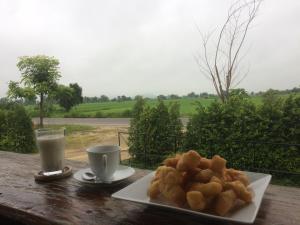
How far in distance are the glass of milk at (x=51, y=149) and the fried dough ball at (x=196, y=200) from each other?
60 centimetres

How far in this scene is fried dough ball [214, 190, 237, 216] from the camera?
2.13 feet

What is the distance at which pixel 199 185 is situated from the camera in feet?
2.21

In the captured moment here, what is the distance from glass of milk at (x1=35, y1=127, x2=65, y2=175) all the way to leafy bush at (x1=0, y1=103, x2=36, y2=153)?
15.7 ft

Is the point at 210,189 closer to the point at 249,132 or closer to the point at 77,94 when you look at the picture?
the point at 249,132

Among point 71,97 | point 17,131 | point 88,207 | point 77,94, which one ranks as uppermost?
point 77,94

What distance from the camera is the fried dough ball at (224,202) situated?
0.65 meters

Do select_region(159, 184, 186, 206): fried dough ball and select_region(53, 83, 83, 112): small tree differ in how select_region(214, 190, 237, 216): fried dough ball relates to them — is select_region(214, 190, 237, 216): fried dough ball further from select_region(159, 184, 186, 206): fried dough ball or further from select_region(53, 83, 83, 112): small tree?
select_region(53, 83, 83, 112): small tree

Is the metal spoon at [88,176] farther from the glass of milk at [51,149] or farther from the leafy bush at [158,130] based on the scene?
the leafy bush at [158,130]

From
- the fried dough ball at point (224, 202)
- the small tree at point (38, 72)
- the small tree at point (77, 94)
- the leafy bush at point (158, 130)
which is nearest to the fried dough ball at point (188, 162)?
the fried dough ball at point (224, 202)

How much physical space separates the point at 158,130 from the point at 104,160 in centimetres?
299

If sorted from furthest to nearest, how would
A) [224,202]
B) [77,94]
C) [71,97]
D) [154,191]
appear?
[77,94] < [71,97] < [154,191] < [224,202]

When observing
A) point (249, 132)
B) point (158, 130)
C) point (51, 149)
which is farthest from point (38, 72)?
point (51, 149)

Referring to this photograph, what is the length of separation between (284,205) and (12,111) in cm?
571

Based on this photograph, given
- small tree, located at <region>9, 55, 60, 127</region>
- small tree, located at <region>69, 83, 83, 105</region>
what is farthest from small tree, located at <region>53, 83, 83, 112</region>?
small tree, located at <region>9, 55, 60, 127</region>
